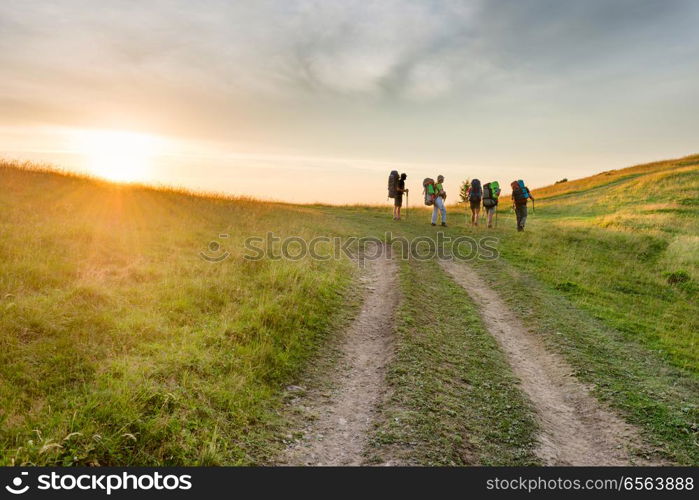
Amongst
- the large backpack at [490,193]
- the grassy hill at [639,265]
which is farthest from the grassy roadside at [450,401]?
the large backpack at [490,193]

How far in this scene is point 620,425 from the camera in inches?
304

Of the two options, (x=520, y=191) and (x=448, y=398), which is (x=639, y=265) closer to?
(x=520, y=191)

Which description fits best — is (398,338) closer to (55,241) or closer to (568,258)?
(55,241)

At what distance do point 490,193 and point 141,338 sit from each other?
77.8 feet

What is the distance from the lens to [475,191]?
27547 millimetres

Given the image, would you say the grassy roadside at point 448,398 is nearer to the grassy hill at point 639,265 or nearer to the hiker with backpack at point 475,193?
the grassy hill at point 639,265

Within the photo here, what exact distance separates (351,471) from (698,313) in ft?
50.9

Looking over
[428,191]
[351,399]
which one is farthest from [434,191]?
[351,399]

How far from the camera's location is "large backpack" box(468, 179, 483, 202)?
27.5m

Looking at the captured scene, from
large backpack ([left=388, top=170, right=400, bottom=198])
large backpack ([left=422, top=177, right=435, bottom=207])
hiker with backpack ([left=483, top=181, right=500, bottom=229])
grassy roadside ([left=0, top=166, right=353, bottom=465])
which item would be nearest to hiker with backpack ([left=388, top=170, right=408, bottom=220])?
large backpack ([left=388, top=170, right=400, bottom=198])

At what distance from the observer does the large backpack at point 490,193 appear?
1091 inches

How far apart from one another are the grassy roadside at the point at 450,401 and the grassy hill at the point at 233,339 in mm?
37

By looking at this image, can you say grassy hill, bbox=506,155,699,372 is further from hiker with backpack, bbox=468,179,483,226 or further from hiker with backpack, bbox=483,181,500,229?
hiker with backpack, bbox=468,179,483,226

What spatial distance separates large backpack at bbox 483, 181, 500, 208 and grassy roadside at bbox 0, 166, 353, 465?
567 inches
